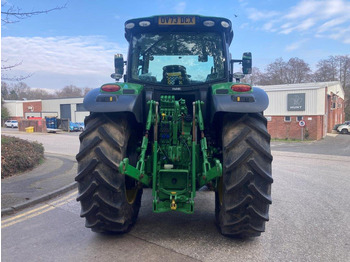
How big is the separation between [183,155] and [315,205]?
11.0 ft

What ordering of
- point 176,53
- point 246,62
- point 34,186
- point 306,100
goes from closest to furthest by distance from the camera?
point 176,53, point 246,62, point 34,186, point 306,100

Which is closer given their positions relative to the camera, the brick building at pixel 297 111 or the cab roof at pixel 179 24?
the cab roof at pixel 179 24

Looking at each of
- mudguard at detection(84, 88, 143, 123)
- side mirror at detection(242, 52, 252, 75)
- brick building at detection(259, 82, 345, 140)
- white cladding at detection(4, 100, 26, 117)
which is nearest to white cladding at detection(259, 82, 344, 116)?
brick building at detection(259, 82, 345, 140)

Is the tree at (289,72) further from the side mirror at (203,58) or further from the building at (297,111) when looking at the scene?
the side mirror at (203,58)

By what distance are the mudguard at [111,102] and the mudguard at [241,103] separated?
1062 mm

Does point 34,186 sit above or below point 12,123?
below

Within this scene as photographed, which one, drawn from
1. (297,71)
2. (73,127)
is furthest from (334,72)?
(73,127)

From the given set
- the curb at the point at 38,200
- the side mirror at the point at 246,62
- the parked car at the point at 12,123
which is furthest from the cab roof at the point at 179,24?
the parked car at the point at 12,123

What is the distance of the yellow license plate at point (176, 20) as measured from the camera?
4547mm

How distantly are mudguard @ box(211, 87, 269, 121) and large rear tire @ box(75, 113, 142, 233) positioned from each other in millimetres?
1290

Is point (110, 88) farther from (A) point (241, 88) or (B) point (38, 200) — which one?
(B) point (38, 200)

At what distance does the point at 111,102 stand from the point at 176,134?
3.20 ft

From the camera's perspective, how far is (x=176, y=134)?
4172mm

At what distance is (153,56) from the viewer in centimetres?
493
